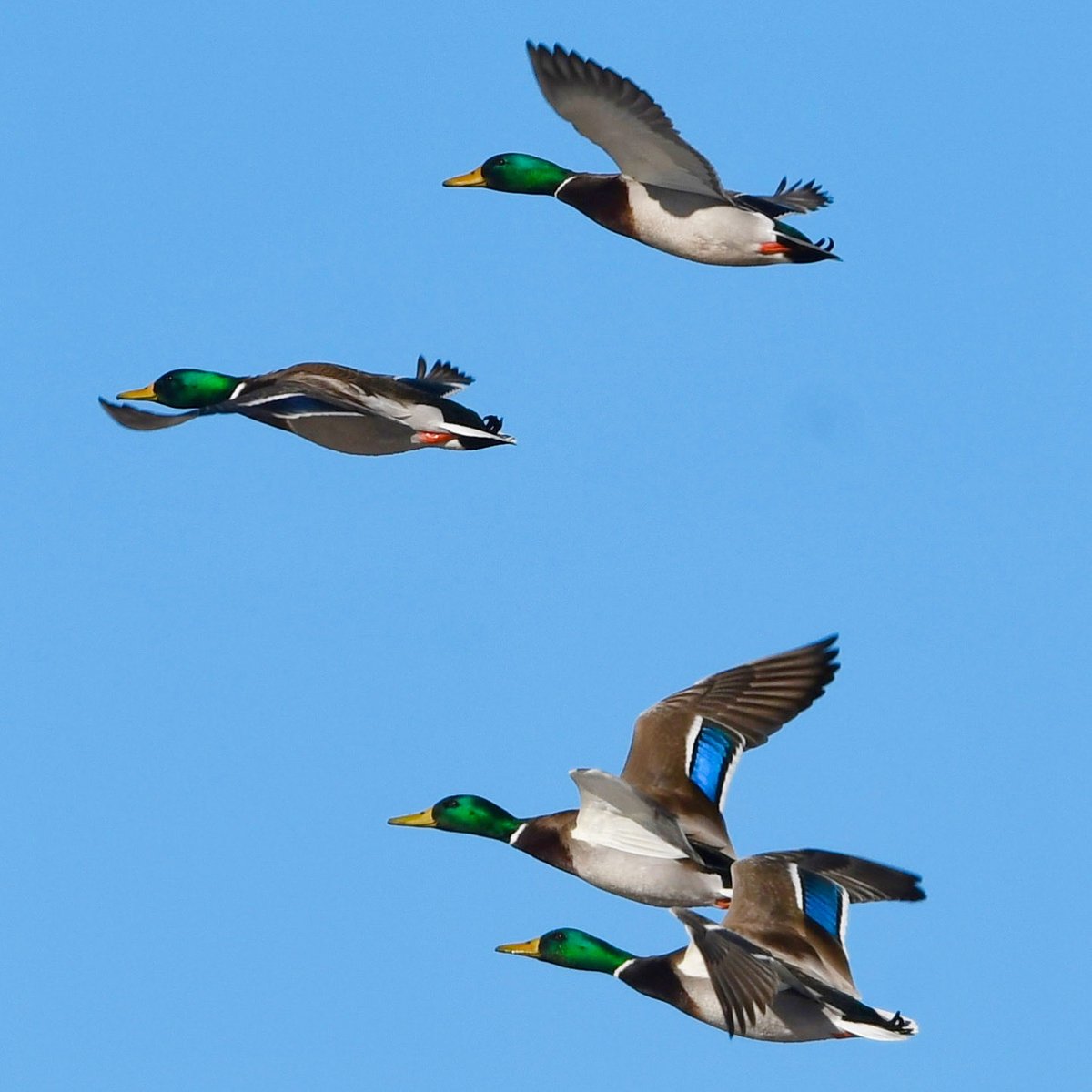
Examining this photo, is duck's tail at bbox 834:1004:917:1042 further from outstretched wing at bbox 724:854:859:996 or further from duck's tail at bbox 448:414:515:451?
duck's tail at bbox 448:414:515:451

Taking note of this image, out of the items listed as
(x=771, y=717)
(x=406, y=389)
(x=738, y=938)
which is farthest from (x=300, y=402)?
(x=738, y=938)

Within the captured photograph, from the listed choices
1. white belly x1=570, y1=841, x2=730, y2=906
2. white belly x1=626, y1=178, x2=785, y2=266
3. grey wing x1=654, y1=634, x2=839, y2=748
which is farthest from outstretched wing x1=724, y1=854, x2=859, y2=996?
white belly x1=626, y1=178, x2=785, y2=266

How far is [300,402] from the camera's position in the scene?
14.4 meters

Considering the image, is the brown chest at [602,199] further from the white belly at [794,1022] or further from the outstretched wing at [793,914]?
the white belly at [794,1022]

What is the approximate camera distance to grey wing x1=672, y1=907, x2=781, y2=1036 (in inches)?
470

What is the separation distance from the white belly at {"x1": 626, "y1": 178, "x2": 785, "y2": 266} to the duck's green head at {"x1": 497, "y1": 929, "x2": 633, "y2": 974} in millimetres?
3910

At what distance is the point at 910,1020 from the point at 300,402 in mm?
4663

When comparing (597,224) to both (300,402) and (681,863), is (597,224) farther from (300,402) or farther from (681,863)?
(681,863)

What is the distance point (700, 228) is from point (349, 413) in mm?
2228

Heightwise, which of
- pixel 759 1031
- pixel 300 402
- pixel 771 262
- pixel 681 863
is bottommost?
pixel 759 1031

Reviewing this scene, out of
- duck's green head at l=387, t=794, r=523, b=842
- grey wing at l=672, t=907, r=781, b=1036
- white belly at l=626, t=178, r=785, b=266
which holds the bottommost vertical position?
grey wing at l=672, t=907, r=781, b=1036

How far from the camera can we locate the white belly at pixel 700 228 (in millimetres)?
14641

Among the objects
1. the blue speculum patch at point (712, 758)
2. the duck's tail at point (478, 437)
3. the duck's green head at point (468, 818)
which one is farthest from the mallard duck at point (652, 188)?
the duck's green head at point (468, 818)

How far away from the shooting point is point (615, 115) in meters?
14.2
